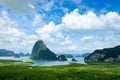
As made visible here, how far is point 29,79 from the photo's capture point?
107062 mm

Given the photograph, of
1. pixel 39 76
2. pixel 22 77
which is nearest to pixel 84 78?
pixel 39 76

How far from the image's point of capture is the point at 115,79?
109 metres

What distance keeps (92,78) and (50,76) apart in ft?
69.3

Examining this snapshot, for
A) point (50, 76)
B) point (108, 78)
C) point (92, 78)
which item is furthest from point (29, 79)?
point (108, 78)

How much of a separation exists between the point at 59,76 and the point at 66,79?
9.13 m

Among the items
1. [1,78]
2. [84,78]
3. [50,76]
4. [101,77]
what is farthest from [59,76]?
[1,78]

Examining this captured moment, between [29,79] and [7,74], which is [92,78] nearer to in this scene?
[29,79]

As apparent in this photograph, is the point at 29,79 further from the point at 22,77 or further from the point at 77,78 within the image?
the point at 77,78

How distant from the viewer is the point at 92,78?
10962 cm

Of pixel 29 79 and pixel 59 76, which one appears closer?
pixel 29 79

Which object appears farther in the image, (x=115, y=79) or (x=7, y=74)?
(x=7, y=74)

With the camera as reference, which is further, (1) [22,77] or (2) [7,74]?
(2) [7,74]

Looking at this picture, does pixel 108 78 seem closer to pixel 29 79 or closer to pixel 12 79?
pixel 29 79

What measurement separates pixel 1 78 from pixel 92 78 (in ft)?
145
